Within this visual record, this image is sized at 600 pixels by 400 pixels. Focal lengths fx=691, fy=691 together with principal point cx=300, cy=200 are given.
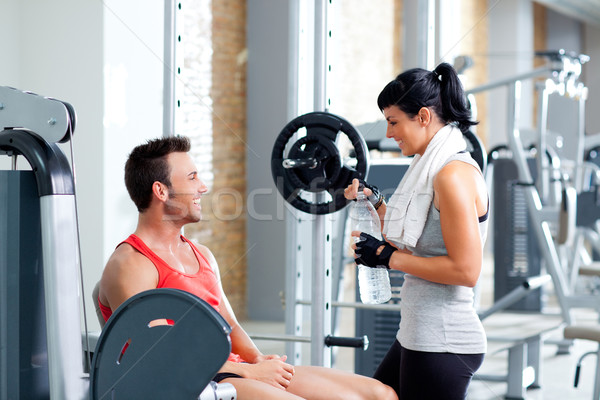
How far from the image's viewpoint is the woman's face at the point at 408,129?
1520 mm

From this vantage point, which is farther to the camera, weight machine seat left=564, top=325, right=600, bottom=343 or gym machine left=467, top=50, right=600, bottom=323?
gym machine left=467, top=50, right=600, bottom=323

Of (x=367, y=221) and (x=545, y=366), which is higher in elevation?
(x=367, y=221)

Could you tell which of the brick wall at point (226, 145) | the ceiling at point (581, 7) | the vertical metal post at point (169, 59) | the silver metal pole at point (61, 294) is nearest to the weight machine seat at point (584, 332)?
the vertical metal post at point (169, 59)

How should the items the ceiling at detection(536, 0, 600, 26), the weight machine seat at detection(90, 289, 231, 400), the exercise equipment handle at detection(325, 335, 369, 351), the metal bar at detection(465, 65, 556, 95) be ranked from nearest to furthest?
the weight machine seat at detection(90, 289, 231, 400), the exercise equipment handle at detection(325, 335, 369, 351), the metal bar at detection(465, 65, 556, 95), the ceiling at detection(536, 0, 600, 26)

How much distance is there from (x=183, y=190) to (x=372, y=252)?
50 cm

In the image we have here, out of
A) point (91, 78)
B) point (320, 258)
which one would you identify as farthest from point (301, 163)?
point (91, 78)

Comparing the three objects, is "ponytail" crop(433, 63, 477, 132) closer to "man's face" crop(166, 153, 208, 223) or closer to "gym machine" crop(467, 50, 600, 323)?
"man's face" crop(166, 153, 208, 223)

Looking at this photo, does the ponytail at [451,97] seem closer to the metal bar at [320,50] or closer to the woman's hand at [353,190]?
the woman's hand at [353,190]

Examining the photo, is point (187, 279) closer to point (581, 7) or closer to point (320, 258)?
point (320, 258)

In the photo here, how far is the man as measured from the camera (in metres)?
1.60

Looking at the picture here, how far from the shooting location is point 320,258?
2.09m

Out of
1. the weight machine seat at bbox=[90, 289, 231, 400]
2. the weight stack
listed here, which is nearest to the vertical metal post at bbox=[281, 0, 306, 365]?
the weight machine seat at bbox=[90, 289, 231, 400]

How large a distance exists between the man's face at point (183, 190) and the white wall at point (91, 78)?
1573 mm

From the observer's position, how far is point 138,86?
133 inches
